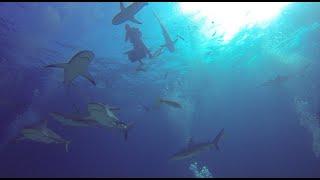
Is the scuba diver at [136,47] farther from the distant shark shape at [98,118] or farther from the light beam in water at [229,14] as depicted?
the light beam in water at [229,14]

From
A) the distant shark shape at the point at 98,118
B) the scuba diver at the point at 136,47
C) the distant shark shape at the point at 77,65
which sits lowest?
the distant shark shape at the point at 98,118

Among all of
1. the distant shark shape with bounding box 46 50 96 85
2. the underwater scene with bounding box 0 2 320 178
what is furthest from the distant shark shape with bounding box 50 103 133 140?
the underwater scene with bounding box 0 2 320 178

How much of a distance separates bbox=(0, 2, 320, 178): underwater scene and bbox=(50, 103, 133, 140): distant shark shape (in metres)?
8.43

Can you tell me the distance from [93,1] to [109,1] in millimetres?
821

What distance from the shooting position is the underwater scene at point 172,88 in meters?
16.7

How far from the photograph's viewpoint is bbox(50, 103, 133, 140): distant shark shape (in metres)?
5.96

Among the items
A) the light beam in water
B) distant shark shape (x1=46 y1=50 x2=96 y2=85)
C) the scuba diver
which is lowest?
distant shark shape (x1=46 y1=50 x2=96 y2=85)

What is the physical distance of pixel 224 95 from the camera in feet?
103

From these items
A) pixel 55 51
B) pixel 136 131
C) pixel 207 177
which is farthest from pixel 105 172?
pixel 55 51

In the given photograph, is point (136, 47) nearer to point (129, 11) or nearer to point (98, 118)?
point (129, 11)

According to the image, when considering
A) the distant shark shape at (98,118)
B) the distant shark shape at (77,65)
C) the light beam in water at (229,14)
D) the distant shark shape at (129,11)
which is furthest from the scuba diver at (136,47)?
the light beam in water at (229,14)

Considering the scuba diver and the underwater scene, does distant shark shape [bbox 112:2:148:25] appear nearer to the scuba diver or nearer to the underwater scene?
the scuba diver

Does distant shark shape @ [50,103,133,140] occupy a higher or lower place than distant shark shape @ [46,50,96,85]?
lower

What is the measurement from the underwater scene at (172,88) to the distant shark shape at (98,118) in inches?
332
